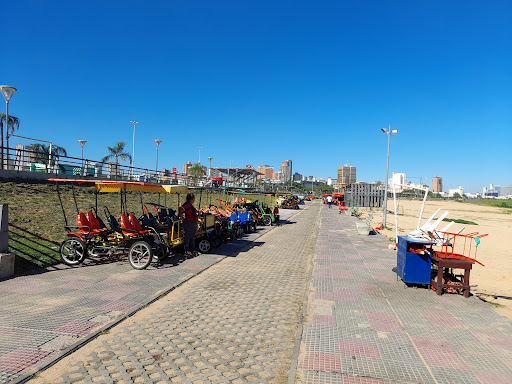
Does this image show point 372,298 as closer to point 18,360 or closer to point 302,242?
point 18,360

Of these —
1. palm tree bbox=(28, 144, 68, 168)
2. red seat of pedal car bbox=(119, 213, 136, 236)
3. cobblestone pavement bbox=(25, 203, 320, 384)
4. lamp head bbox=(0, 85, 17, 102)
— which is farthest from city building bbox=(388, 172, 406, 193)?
lamp head bbox=(0, 85, 17, 102)

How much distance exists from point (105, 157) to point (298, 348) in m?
48.1

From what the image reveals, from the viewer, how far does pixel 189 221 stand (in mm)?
9711

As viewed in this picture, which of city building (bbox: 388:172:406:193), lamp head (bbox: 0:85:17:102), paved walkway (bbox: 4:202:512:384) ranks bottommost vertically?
paved walkway (bbox: 4:202:512:384)

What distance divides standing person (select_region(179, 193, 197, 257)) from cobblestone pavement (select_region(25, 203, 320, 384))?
2.45m

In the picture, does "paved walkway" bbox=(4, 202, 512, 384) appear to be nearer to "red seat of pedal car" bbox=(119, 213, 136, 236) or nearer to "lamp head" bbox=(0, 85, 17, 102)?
"red seat of pedal car" bbox=(119, 213, 136, 236)

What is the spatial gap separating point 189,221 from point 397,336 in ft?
21.7

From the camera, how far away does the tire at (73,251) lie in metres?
8.30

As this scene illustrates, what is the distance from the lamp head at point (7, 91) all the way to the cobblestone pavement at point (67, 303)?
12966 millimetres

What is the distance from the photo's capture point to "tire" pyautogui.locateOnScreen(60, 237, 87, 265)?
8.30 meters

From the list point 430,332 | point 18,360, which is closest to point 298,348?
point 430,332

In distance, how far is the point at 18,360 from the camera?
382 cm

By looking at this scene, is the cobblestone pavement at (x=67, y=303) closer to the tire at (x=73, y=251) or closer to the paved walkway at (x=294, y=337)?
the paved walkway at (x=294, y=337)

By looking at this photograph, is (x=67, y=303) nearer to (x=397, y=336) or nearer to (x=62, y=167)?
(x=397, y=336)
